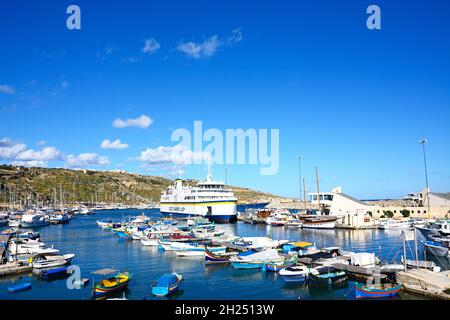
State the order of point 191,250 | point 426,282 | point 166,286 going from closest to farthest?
point 426,282 → point 166,286 → point 191,250

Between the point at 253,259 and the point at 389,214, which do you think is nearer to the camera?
the point at 253,259

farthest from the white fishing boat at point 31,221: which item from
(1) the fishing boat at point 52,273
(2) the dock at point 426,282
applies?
(2) the dock at point 426,282

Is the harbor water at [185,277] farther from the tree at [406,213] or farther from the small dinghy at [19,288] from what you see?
the tree at [406,213]

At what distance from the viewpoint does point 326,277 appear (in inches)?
832

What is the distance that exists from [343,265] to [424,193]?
53362 mm

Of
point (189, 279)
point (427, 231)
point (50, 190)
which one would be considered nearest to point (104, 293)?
point (189, 279)

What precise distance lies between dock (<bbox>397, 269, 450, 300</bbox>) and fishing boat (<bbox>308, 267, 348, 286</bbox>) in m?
3.23

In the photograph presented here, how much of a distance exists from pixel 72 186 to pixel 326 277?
147 m

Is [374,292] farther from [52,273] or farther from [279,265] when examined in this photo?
[52,273]

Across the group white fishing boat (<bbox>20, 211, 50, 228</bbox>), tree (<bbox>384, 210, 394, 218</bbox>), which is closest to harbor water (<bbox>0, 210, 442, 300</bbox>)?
tree (<bbox>384, 210, 394, 218</bbox>)

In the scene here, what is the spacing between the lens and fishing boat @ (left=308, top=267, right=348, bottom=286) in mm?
21172

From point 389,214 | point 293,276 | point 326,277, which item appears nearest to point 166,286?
point 293,276
